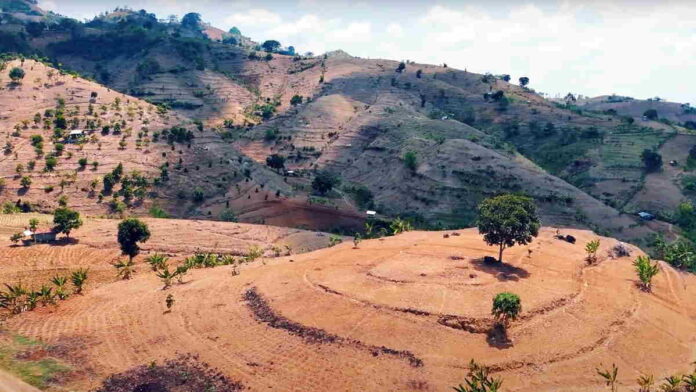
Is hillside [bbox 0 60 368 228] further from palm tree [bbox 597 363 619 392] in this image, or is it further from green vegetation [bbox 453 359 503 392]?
palm tree [bbox 597 363 619 392]

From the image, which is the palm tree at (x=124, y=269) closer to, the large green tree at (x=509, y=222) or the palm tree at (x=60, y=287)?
the palm tree at (x=60, y=287)

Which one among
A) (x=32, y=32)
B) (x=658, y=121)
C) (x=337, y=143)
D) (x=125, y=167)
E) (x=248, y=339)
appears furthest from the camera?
(x=32, y=32)

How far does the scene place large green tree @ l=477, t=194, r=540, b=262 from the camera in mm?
44562

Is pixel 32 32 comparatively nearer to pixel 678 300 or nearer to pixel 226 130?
pixel 226 130

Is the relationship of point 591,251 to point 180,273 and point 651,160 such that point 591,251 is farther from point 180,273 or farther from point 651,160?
point 651,160

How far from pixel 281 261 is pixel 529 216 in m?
26.2

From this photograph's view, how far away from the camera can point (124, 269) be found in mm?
49812

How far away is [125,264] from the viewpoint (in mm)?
51750

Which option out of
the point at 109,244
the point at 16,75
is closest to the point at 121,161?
the point at 109,244

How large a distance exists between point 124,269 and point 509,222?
1565 inches

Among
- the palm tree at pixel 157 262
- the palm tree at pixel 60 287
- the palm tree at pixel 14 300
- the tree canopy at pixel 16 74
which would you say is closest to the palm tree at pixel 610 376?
the palm tree at pixel 157 262

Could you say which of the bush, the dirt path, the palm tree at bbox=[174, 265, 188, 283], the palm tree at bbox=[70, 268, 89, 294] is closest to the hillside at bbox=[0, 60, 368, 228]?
the bush

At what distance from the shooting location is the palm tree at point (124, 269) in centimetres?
4903

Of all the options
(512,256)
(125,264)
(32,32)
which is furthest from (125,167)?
(32,32)
